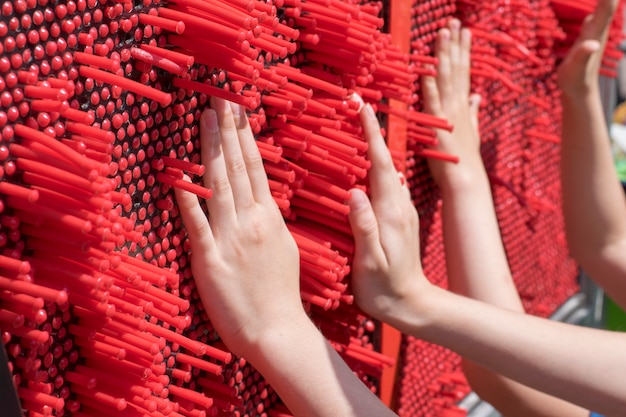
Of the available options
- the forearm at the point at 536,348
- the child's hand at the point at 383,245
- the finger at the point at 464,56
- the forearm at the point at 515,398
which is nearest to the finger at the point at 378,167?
the child's hand at the point at 383,245

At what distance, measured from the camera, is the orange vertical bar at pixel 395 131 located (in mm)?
905

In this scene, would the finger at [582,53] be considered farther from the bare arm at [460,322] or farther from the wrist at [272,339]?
the wrist at [272,339]

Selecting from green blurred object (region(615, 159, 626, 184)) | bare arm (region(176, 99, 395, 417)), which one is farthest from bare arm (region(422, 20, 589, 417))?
green blurred object (region(615, 159, 626, 184))

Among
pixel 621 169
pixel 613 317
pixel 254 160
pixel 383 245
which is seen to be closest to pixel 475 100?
pixel 383 245

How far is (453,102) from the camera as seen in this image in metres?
1.02

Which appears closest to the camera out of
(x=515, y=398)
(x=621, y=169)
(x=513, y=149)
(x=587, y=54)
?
(x=515, y=398)

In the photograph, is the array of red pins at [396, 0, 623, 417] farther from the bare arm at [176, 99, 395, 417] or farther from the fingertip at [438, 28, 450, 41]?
the bare arm at [176, 99, 395, 417]

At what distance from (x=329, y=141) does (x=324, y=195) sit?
0.18ft

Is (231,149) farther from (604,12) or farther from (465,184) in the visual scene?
(604,12)

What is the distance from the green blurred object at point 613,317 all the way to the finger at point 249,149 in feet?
3.88

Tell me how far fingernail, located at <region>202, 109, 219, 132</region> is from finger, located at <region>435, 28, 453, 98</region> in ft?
1.34

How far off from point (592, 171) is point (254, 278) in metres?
0.67

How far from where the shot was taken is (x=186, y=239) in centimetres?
71

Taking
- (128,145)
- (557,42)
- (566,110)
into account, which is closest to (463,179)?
(566,110)
